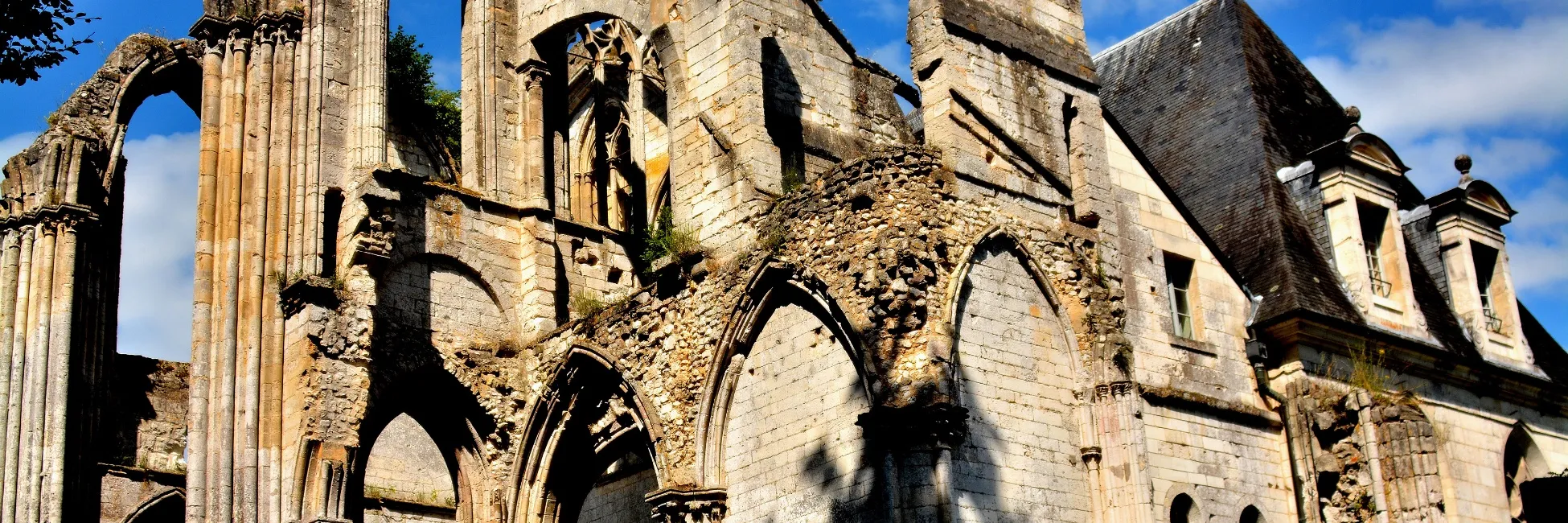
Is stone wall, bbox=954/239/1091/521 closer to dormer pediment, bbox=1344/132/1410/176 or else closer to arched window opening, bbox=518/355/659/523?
arched window opening, bbox=518/355/659/523

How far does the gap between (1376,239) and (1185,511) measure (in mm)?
4085

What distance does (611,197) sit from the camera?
1995 cm

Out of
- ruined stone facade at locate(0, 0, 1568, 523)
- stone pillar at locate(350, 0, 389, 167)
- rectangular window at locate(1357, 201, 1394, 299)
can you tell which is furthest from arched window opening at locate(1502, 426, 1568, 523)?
stone pillar at locate(350, 0, 389, 167)

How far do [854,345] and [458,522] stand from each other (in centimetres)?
472

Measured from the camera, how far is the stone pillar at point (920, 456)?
12.1 metres

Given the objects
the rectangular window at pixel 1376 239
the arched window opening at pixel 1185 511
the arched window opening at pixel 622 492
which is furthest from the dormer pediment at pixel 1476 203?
the arched window opening at pixel 622 492

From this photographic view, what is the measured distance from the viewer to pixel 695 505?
1407 cm

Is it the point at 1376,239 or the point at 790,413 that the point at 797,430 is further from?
the point at 1376,239

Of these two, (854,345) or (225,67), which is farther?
(225,67)

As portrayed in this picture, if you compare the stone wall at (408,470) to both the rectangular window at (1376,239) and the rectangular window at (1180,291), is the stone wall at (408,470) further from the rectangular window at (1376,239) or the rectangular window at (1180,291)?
the rectangular window at (1376,239)

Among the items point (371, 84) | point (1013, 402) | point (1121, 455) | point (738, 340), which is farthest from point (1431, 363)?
point (371, 84)

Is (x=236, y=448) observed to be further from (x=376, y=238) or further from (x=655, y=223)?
(x=655, y=223)

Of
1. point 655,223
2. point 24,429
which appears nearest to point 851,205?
point 655,223

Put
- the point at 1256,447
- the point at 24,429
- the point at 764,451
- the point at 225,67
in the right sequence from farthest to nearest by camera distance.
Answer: the point at 24,429 < the point at 225,67 < the point at 1256,447 < the point at 764,451
